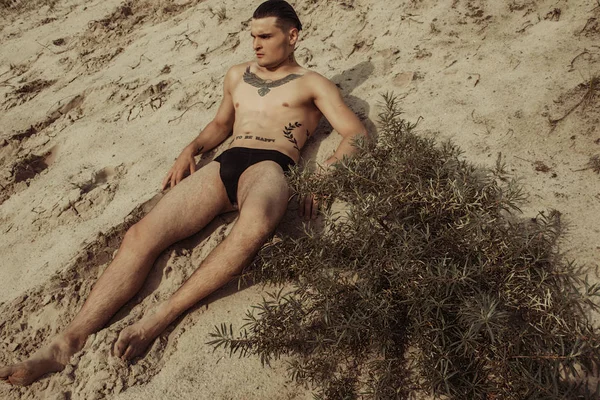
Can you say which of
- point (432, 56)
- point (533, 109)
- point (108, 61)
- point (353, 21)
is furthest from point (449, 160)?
point (108, 61)

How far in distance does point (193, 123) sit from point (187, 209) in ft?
4.56

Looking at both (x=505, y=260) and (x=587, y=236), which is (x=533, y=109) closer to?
(x=587, y=236)

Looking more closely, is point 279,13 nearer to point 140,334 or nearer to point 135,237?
point 135,237

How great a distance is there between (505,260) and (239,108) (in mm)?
2120

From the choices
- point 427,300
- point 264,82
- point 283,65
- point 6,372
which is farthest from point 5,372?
point 283,65

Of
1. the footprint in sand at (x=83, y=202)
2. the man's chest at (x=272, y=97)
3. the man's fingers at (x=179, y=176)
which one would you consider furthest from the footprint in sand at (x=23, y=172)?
the man's chest at (x=272, y=97)

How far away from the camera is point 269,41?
3197 mm

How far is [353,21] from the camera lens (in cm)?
431

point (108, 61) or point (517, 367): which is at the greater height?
point (108, 61)

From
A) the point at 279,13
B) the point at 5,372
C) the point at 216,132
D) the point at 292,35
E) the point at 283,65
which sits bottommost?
the point at 5,372

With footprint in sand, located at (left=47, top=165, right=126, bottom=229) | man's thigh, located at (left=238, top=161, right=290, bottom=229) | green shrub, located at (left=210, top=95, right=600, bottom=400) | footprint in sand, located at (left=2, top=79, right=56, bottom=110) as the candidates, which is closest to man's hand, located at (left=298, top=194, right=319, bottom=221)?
man's thigh, located at (left=238, top=161, right=290, bottom=229)

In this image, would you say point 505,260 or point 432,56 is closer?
point 505,260

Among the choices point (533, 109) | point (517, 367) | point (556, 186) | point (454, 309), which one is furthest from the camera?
point (533, 109)

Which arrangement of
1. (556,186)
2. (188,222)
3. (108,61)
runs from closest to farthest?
(556,186) → (188,222) → (108,61)
